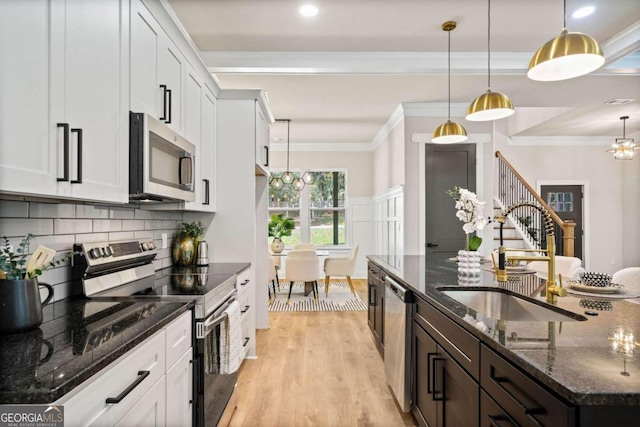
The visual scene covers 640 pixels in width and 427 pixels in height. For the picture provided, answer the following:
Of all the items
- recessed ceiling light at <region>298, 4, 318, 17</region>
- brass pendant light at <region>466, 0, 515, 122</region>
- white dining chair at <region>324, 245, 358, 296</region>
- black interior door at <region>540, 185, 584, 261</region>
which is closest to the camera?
brass pendant light at <region>466, 0, 515, 122</region>

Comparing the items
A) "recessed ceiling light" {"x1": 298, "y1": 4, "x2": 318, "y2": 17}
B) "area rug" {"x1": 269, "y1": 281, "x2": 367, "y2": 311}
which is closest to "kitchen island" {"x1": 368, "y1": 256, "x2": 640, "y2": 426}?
"recessed ceiling light" {"x1": 298, "y1": 4, "x2": 318, "y2": 17}

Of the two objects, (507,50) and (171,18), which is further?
(507,50)

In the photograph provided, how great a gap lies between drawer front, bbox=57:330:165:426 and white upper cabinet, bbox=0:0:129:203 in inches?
24.6

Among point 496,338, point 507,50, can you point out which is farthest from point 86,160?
point 507,50

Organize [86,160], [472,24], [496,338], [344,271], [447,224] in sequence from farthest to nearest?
1. [344,271]
2. [447,224]
3. [472,24]
4. [86,160]
5. [496,338]

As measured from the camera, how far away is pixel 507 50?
11.9 feet

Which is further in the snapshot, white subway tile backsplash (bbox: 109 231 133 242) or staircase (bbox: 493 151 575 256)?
staircase (bbox: 493 151 575 256)

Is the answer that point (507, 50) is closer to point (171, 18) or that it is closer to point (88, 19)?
point (171, 18)

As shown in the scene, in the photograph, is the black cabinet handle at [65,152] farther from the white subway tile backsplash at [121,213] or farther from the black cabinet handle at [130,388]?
the white subway tile backsplash at [121,213]

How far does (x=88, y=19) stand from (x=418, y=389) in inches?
96.6

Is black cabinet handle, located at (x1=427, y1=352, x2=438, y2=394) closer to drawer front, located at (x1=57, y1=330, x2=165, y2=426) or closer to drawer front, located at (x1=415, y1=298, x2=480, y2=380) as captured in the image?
drawer front, located at (x1=415, y1=298, x2=480, y2=380)

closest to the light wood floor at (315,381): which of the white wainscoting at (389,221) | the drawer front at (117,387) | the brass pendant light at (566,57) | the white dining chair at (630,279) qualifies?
the drawer front at (117,387)

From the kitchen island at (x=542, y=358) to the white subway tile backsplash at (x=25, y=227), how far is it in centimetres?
183

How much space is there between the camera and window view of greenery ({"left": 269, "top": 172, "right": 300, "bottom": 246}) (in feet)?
27.0
